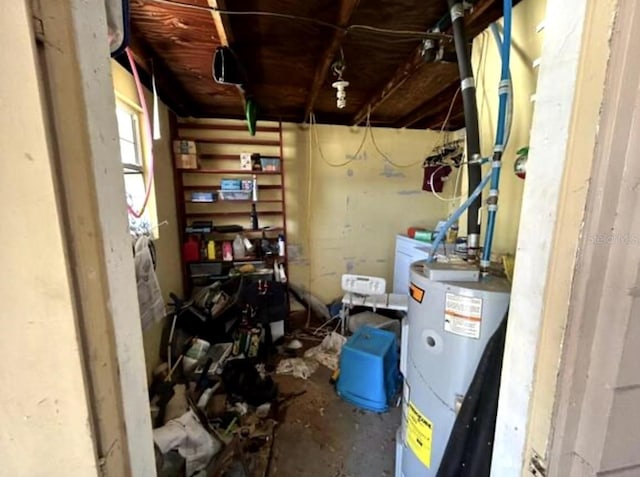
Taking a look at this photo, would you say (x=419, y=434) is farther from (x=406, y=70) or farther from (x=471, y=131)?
(x=406, y=70)

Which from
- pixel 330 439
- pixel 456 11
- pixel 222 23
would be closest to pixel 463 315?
pixel 456 11

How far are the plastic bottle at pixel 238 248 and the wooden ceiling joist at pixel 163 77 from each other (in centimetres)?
133

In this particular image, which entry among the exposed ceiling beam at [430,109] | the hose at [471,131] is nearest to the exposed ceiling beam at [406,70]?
the hose at [471,131]

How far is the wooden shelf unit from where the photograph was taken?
296cm

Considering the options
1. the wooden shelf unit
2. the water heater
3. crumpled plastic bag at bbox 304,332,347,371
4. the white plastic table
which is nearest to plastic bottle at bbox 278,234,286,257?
the wooden shelf unit

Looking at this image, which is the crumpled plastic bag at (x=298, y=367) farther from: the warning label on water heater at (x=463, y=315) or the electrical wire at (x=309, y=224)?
the warning label on water heater at (x=463, y=315)

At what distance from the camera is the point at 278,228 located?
320 cm

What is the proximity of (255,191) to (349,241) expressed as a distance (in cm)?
128

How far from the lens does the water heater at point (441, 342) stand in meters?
0.86

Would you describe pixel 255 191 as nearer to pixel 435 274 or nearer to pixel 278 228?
pixel 278 228

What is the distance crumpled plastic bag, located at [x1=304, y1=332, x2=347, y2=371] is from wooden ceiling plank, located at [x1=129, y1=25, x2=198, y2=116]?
8.35 feet

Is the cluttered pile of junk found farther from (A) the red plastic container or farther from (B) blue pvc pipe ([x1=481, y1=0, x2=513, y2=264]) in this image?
(B) blue pvc pipe ([x1=481, y1=0, x2=513, y2=264])

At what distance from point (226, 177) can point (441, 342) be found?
2.74 meters

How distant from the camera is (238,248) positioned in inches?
120
